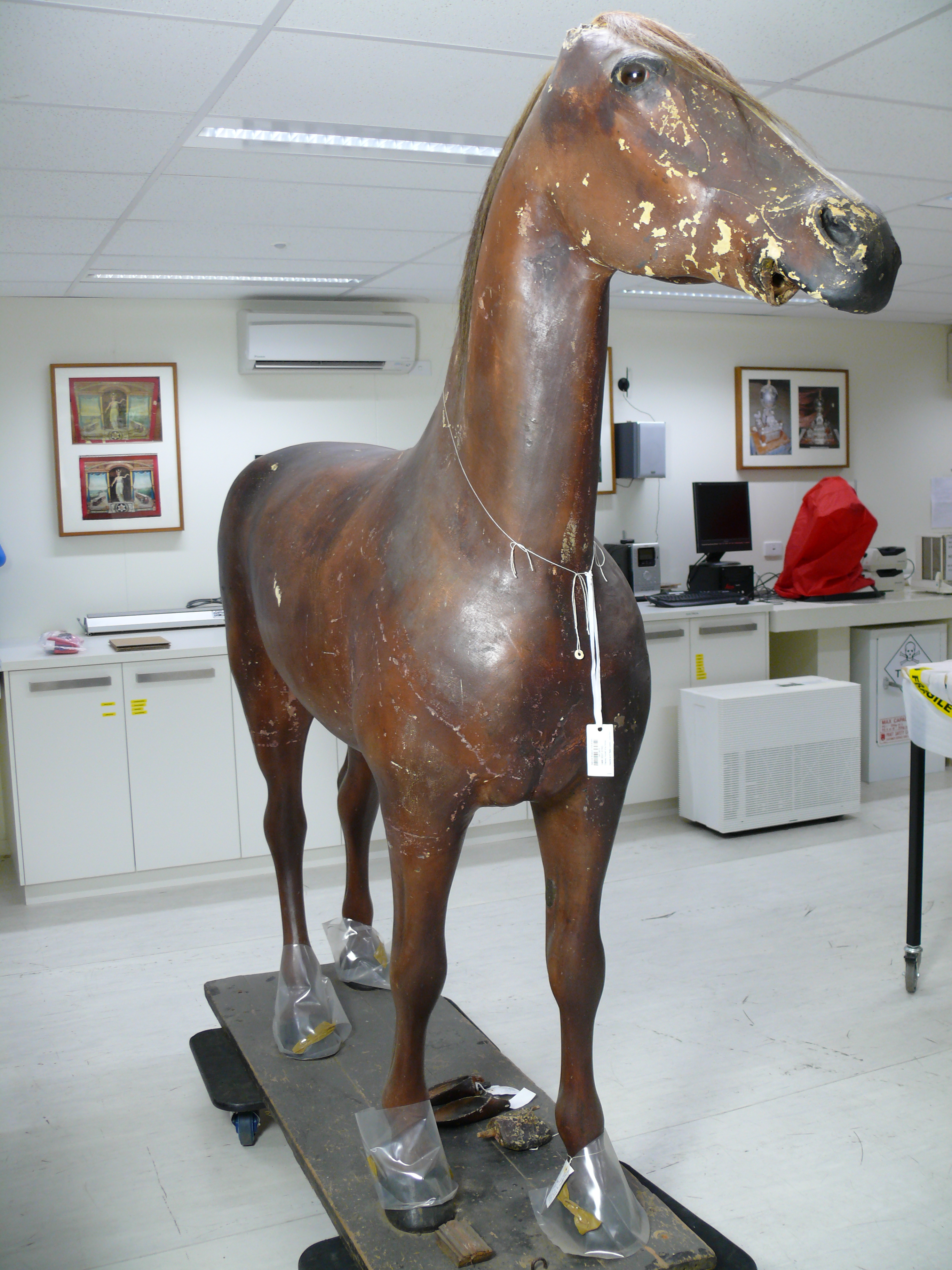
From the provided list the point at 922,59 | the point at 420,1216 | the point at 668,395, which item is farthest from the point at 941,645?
the point at 420,1216

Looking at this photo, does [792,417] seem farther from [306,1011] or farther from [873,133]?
[306,1011]

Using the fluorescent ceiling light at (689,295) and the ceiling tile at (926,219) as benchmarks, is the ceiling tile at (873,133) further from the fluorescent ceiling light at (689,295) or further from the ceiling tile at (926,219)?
the fluorescent ceiling light at (689,295)

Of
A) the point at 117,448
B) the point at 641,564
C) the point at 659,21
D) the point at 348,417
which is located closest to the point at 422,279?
the point at 348,417

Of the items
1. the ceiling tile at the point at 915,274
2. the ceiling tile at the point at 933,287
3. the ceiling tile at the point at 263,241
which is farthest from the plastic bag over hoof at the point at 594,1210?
the ceiling tile at the point at 933,287

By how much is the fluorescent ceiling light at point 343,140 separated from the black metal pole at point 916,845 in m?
2.01

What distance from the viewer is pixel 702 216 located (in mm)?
1060

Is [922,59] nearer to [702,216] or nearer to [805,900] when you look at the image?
[702,216]

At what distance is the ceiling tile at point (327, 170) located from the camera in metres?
2.86

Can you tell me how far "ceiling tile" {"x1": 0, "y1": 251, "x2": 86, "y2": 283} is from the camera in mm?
3789

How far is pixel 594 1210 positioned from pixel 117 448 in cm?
393

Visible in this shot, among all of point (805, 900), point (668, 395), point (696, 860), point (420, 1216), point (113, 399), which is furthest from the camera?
point (668, 395)

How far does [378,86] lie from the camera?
243 centimetres

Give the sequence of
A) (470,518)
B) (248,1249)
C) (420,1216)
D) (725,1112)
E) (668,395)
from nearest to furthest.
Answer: (470,518), (420,1216), (248,1249), (725,1112), (668,395)

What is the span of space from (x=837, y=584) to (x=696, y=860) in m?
1.82
